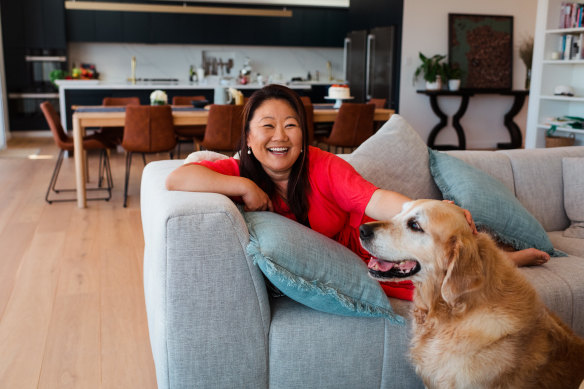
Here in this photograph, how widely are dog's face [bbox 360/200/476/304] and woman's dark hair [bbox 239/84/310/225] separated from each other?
1.32 ft

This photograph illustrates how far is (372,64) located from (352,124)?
11.5 feet

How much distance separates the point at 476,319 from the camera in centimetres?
134

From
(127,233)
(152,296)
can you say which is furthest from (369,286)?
(127,233)

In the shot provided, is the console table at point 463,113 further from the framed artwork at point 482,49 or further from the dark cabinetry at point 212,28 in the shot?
the dark cabinetry at point 212,28

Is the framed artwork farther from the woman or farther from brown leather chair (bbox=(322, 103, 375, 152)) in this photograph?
the woman

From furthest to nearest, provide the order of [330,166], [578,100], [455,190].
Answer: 1. [578,100]
2. [455,190]
3. [330,166]

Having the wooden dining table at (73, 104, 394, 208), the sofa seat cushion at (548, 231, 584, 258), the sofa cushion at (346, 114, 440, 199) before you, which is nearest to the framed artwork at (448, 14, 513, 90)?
the wooden dining table at (73, 104, 394, 208)

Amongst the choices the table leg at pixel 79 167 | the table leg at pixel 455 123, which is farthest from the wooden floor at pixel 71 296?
the table leg at pixel 455 123

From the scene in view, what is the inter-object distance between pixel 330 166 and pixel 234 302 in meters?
0.59

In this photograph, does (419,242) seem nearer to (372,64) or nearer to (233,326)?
(233,326)

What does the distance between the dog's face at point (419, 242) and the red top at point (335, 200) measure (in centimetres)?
27

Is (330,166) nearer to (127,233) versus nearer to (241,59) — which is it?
(127,233)

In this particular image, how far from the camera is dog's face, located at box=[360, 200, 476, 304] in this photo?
52.8 inches

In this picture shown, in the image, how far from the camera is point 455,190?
2.18 metres
